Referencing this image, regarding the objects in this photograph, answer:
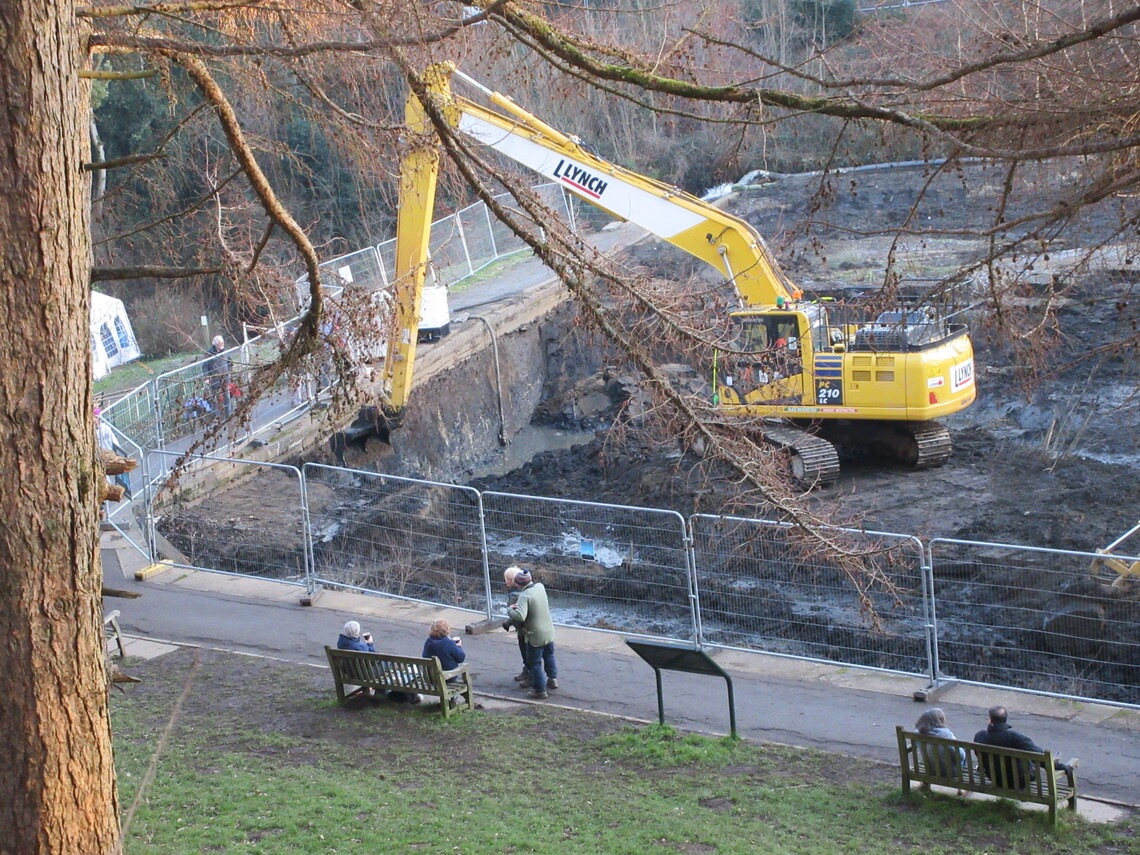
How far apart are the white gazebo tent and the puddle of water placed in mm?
8509

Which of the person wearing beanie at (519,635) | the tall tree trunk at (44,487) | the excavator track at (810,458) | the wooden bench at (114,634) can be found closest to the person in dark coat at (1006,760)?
the person wearing beanie at (519,635)

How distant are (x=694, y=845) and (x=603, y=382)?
2217 centimetres

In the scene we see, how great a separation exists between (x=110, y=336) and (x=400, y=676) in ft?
61.5

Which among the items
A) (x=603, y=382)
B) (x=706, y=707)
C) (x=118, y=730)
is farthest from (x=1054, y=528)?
(x=603, y=382)

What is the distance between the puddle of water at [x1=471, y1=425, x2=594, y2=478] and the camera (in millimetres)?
26984

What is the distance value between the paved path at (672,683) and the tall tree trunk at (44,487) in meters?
6.67

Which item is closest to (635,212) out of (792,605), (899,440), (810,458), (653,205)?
(653,205)

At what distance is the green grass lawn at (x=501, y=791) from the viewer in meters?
7.63

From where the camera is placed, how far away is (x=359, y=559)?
14805 mm

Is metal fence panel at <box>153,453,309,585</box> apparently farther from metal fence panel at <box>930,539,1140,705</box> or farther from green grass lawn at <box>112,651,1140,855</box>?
metal fence panel at <box>930,539,1140,705</box>

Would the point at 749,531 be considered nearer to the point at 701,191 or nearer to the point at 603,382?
the point at 603,382

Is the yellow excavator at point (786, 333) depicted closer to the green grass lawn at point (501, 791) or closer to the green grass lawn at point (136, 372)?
the green grass lawn at point (501, 791)

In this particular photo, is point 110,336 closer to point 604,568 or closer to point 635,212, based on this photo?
point 635,212

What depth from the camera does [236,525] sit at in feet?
55.9
